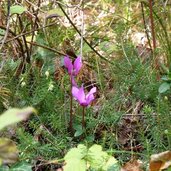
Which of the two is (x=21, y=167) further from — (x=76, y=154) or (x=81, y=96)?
(x=81, y=96)

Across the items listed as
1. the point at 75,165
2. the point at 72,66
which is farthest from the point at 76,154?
the point at 72,66

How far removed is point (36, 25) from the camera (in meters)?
2.07

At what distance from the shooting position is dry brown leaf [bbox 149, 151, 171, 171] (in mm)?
1237

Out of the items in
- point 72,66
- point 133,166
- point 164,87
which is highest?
point 72,66

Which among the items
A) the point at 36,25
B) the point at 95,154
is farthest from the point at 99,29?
the point at 95,154

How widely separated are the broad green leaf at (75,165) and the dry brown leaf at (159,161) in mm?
193

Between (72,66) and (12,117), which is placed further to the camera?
(72,66)

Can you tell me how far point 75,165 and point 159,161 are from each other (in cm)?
24

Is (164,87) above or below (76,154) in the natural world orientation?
above

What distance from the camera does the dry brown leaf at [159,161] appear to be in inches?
48.7

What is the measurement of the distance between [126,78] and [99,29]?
0.71 metres

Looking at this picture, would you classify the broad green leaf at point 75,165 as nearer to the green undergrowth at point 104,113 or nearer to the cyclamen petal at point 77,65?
the green undergrowth at point 104,113

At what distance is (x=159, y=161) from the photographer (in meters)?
1.25

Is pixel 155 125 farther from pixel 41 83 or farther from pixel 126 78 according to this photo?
pixel 41 83
